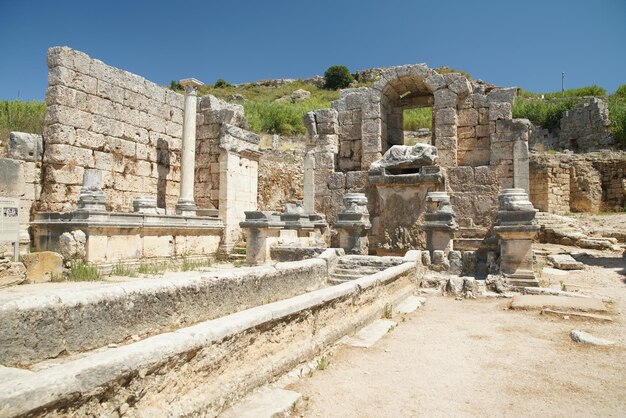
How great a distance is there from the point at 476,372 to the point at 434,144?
747 cm

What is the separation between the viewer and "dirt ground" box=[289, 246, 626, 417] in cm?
306

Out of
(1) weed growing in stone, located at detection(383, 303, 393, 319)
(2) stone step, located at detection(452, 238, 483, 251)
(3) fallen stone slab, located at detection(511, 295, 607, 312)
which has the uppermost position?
(2) stone step, located at detection(452, 238, 483, 251)

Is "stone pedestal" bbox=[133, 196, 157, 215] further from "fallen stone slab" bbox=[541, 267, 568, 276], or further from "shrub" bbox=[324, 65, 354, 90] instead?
"shrub" bbox=[324, 65, 354, 90]

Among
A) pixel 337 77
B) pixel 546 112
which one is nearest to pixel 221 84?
pixel 337 77

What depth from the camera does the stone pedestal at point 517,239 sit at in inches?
282

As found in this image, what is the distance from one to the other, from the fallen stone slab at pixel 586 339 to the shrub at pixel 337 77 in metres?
47.4

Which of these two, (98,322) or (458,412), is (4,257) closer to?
(98,322)

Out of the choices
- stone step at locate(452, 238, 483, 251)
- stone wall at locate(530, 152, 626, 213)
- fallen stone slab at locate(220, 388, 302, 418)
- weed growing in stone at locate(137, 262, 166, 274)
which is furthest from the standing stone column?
stone wall at locate(530, 152, 626, 213)

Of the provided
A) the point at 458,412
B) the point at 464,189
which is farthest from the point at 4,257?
the point at 464,189

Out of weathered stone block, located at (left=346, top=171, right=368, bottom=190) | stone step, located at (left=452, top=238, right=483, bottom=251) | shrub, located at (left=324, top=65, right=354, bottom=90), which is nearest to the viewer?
stone step, located at (left=452, top=238, right=483, bottom=251)

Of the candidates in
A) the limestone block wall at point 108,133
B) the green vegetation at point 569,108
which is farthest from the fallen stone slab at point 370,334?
the green vegetation at point 569,108

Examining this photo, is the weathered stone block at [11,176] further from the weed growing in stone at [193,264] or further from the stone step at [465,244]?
the stone step at [465,244]

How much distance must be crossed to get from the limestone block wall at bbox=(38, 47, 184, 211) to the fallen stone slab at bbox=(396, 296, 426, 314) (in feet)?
26.3

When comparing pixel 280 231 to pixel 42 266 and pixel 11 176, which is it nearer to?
pixel 42 266
